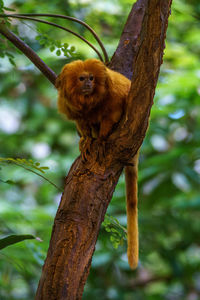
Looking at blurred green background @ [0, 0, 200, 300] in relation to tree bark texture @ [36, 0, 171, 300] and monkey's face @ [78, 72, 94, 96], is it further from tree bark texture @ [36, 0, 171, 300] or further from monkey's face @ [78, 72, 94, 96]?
tree bark texture @ [36, 0, 171, 300]

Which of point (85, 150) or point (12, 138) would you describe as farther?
point (12, 138)

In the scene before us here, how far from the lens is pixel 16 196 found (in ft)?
15.3

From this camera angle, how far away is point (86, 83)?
6.79ft

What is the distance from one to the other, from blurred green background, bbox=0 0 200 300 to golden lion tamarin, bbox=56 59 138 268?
2.24ft


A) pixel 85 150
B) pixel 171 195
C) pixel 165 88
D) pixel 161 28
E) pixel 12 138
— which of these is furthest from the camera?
pixel 12 138

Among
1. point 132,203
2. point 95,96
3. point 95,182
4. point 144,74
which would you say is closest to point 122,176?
point 132,203

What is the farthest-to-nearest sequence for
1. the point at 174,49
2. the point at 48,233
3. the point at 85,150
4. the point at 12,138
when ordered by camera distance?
1. the point at 12,138
2. the point at 174,49
3. the point at 48,233
4. the point at 85,150

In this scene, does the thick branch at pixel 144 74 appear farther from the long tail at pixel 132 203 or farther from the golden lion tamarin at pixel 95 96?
the long tail at pixel 132 203

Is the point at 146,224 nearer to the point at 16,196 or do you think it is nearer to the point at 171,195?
the point at 171,195

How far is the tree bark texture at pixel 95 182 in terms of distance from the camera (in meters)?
1.53

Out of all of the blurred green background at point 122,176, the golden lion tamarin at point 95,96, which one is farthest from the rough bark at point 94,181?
the blurred green background at point 122,176

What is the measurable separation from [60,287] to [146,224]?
215 cm

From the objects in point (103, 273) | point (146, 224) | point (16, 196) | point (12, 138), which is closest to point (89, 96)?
point (146, 224)

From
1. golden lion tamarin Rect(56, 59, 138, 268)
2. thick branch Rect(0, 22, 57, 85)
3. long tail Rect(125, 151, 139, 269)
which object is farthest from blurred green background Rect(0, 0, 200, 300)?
thick branch Rect(0, 22, 57, 85)
